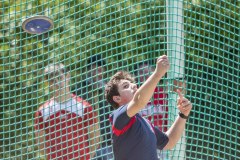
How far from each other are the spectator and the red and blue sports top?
131 cm

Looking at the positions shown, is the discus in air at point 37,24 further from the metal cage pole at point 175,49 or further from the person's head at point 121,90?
the person's head at point 121,90

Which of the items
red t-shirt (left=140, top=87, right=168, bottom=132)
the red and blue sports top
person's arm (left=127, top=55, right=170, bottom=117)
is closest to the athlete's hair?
red t-shirt (left=140, top=87, right=168, bottom=132)

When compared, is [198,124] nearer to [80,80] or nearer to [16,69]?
[80,80]

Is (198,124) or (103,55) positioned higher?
(103,55)

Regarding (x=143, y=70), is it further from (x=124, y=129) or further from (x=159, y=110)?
(x=124, y=129)

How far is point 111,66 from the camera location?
21.6 ft

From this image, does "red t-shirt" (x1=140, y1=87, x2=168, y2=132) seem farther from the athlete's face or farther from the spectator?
the athlete's face

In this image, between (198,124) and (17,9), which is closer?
(198,124)

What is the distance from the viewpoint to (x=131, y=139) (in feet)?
16.6

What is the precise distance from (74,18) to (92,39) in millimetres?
234

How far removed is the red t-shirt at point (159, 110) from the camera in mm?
6270

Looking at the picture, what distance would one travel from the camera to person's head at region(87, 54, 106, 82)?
6520 millimetres

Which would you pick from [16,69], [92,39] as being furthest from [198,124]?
[16,69]

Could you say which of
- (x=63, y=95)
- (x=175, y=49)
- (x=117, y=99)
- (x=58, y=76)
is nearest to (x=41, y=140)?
(x=63, y=95)
